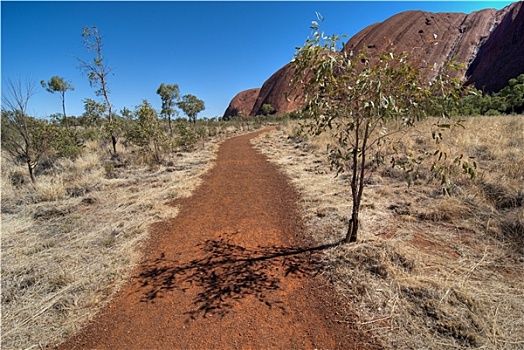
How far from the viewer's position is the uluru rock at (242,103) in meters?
82.8

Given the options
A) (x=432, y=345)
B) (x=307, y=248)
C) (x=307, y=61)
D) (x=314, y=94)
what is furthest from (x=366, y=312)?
(x=307, y=61)

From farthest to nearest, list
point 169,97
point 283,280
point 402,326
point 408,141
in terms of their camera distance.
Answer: point 169,97 < point 408,141 < point 283,280 < point 402,326

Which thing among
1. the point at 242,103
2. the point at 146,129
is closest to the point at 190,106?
the point at 146,129

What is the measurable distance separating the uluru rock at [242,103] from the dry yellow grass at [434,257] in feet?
258

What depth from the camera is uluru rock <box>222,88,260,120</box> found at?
82781 mm

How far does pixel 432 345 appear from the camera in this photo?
1.92m

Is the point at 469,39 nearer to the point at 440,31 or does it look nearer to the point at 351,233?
the point at 440,31

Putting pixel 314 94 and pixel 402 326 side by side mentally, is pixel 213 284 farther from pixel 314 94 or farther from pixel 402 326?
pixel 314 94

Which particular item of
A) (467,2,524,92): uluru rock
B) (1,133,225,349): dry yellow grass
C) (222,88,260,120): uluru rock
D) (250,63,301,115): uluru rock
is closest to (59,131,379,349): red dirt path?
(1,133,225,349): dry yellow grass

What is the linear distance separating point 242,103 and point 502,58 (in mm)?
66750

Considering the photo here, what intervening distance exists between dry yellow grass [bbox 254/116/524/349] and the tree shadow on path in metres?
0.49

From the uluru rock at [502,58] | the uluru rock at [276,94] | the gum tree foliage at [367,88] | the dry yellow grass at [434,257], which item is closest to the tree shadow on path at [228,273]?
the dry yellow grass at [434,257]

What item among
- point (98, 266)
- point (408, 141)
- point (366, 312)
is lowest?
point (366, 312)

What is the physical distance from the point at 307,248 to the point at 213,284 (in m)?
1.42
